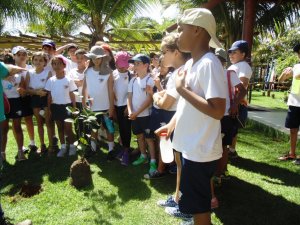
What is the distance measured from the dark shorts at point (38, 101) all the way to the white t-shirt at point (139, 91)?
5.11 ft

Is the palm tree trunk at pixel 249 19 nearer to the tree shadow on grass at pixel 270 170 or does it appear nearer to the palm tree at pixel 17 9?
the tree shadow on grass at pixel 270 170

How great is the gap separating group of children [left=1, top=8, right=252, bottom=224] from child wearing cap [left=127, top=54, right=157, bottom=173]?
0.05ft

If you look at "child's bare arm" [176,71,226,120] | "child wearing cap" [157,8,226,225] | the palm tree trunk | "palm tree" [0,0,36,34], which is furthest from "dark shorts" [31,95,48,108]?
"palm tree" [0,0,36,34]

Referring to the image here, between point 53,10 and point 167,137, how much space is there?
11311mm

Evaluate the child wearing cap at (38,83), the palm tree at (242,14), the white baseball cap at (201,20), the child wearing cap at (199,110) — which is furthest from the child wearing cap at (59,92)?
the palm tree at (242,14)

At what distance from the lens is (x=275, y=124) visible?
312 inches

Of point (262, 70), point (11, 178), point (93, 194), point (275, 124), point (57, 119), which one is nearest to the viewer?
point (93, 194)

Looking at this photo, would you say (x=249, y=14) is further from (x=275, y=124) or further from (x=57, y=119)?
(x=57, y=119)

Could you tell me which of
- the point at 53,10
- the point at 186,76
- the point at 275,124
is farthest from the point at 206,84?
the point at 53,10

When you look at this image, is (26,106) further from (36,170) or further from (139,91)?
(139,91)

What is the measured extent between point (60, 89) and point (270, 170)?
135 inches

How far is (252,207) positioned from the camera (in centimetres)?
355

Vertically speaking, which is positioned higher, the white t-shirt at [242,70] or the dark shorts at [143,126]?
the white t-shirt at [242,70]

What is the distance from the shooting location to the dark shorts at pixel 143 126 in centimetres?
470
